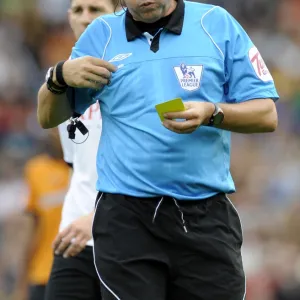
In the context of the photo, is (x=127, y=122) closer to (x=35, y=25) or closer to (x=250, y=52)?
(x=250, y=52)

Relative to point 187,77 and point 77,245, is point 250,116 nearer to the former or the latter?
point 187,77

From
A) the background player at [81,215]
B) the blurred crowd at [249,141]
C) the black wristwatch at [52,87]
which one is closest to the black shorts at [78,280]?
the background player at [81,215]

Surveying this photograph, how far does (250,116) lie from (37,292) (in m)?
2.88

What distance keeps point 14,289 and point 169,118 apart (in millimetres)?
6713

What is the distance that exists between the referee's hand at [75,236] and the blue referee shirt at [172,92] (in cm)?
69

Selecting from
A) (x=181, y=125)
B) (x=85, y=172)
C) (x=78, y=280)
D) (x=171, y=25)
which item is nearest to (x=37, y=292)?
(x=78, y=280)

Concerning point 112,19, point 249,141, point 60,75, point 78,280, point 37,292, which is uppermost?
point 112,19

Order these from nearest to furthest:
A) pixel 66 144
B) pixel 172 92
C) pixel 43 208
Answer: pixel 172 92
pixel 66 144
pixel 43 208

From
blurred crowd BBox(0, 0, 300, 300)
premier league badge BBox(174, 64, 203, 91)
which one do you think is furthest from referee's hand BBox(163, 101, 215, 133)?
blurred crowd BBox(0, 0, 300, 300)

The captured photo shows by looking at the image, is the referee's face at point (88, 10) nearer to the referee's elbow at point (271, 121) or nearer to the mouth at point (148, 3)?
the mouth at point (148, 3)

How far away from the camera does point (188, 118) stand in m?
4.20

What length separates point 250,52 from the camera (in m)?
4.67

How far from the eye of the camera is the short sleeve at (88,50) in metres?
4.74

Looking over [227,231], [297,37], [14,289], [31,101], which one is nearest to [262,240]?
[14,289]
